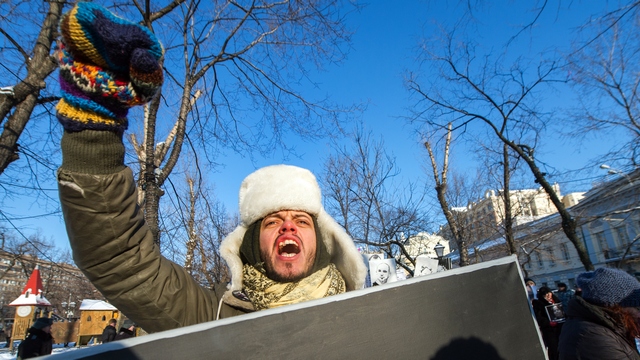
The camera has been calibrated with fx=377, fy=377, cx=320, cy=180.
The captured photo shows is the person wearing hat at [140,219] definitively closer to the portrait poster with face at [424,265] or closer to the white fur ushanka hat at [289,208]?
the white fur ushanka hat at [289,208]

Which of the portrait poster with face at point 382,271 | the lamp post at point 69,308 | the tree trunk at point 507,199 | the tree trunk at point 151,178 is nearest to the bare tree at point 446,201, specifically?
the tree trunk at point 507,199

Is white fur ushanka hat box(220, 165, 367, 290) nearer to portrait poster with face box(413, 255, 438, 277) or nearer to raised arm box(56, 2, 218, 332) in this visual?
raised arm box(56, 2, 218, 332)

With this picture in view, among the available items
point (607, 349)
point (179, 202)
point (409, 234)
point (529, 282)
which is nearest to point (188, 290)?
point (607, 349)

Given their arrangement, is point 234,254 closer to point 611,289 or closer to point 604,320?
point 604,320

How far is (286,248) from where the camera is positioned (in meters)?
1.66

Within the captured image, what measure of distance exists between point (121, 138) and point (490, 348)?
1315 millimetres

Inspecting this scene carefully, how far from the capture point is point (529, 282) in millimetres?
9312

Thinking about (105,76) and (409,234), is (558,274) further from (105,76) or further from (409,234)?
(105,76)

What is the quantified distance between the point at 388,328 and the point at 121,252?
2.94 ft

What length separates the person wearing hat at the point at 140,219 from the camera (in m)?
0.99

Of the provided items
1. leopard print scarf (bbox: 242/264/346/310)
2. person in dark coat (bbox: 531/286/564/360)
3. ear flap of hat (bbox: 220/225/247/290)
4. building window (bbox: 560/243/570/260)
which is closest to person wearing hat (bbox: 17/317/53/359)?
ear flap of hat (bbox: 220/225/247/290)

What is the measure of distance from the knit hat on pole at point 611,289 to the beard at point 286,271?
2.32 m

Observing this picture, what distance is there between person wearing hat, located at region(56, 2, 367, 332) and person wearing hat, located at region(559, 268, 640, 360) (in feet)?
5.98

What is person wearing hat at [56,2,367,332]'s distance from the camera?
3.24ft
